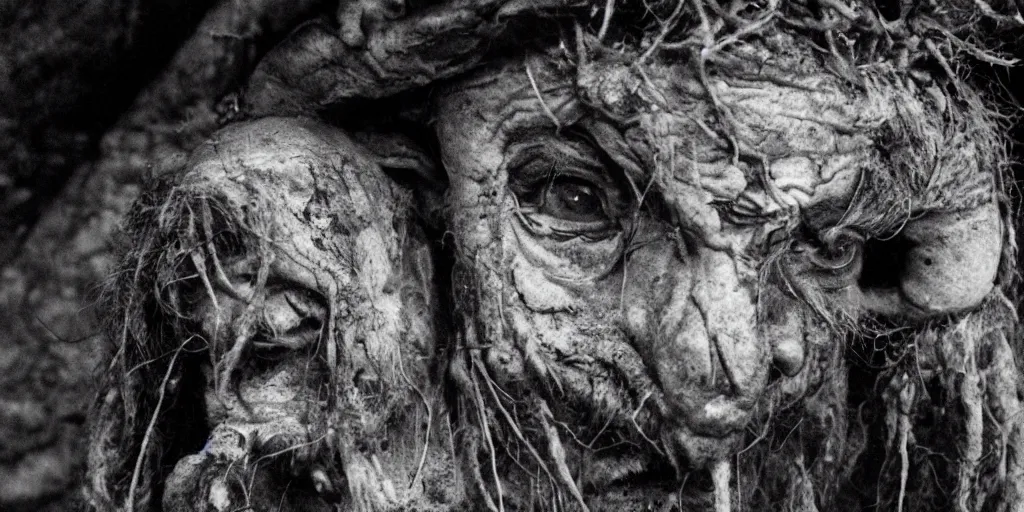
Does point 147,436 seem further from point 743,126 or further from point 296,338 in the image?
point 743,126

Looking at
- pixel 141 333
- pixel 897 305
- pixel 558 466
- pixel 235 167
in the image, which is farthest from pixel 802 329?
pixel 141 333

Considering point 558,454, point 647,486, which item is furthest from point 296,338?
point 647,486

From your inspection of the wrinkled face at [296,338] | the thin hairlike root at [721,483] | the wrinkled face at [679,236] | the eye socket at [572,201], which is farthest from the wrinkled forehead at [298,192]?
the thin hairlike root at [721,483]

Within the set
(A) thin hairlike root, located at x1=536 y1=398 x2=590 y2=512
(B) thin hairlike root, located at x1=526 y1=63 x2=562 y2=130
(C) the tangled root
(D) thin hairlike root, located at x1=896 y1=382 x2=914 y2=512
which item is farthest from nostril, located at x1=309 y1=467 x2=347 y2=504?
(D) thin hairlike root, located at x1=896 y1=382 x2=914 y2=512

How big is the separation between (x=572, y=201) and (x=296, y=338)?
478 mm

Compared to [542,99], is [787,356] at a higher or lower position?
lower

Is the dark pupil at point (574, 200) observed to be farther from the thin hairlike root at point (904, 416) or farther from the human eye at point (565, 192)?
the thin hairlike root at point (904, 416)

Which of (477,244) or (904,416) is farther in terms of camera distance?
(904,416)

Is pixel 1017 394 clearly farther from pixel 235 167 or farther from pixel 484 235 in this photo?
pixel 235 167

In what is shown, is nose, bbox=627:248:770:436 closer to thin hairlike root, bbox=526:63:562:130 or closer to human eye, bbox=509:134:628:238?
human eye, bbox=509:134:628:238

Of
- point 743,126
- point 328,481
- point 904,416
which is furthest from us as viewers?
point 904,416

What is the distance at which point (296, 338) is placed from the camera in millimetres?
1553

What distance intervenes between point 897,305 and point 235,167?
43.1 inches

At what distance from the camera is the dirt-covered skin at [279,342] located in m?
1.51
